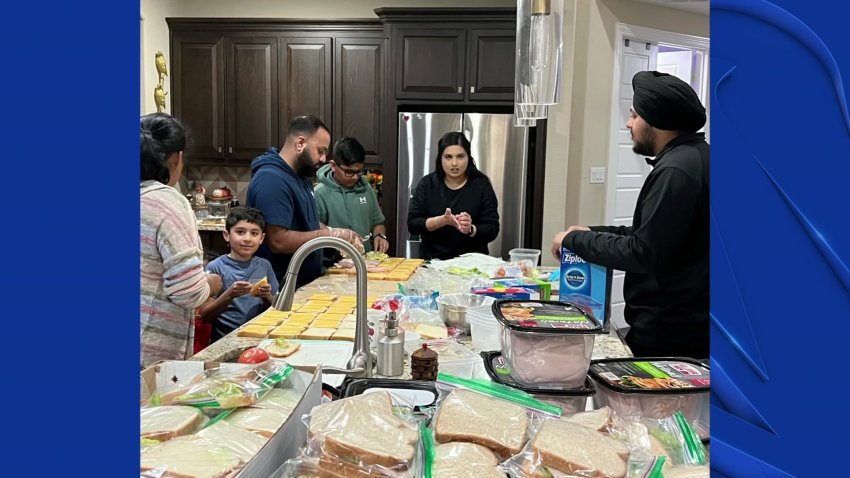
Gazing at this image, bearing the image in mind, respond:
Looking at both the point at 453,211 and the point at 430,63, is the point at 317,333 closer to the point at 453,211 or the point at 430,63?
the point at 453,211

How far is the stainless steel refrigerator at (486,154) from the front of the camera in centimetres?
459

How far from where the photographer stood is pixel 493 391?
1032 mm

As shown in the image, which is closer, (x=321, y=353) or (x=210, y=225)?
(x=321, y=353)

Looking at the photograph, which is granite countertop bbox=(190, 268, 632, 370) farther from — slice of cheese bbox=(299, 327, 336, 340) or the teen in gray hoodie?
the teen in gray hoodie

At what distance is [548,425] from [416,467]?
197mm

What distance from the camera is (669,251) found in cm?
188

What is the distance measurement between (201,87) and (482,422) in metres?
5.14

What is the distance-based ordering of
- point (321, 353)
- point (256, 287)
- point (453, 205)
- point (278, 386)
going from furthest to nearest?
point (453, 205) < point (256, 287) < point (321, 353) < point (278, 386)

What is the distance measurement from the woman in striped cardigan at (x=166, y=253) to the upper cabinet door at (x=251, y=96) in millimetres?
3565

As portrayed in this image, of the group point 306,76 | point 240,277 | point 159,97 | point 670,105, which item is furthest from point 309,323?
point 159,97

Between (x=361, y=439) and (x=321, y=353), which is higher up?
(x=361, y=439)

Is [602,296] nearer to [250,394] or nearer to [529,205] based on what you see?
[250,394]

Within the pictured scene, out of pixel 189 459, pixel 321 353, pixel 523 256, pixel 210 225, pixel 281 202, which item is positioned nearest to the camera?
pixel 189 459
